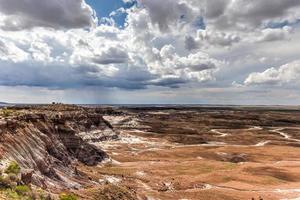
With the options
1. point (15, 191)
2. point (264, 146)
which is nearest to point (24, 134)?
point (15, 191)

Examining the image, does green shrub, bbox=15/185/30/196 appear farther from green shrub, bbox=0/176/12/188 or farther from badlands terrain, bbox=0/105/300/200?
green shrub, bbox=0/176/12/188

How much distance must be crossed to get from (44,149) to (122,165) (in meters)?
21.9

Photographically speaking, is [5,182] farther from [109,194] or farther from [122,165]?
[122,165]

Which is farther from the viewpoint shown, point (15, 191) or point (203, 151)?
point (203, 151)

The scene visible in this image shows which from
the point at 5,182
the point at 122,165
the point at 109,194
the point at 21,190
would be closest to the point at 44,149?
the point at 109,194

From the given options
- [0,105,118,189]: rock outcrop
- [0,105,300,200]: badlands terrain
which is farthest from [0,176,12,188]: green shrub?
[0,105,118,189]: rock outcrop

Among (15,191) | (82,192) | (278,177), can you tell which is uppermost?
(15,191)

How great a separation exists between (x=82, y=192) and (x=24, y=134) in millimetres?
11460

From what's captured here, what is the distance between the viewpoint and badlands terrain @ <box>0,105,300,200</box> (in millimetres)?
30625

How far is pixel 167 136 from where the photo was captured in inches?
4348

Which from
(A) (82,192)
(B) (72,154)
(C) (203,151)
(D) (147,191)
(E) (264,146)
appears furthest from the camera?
(E) (264,146)

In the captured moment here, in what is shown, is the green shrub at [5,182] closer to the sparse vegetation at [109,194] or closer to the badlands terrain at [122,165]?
the badlands terrain at [122,165]

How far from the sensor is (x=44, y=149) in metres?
41.1

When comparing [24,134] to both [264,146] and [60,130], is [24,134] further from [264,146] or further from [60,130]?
[264,146]
